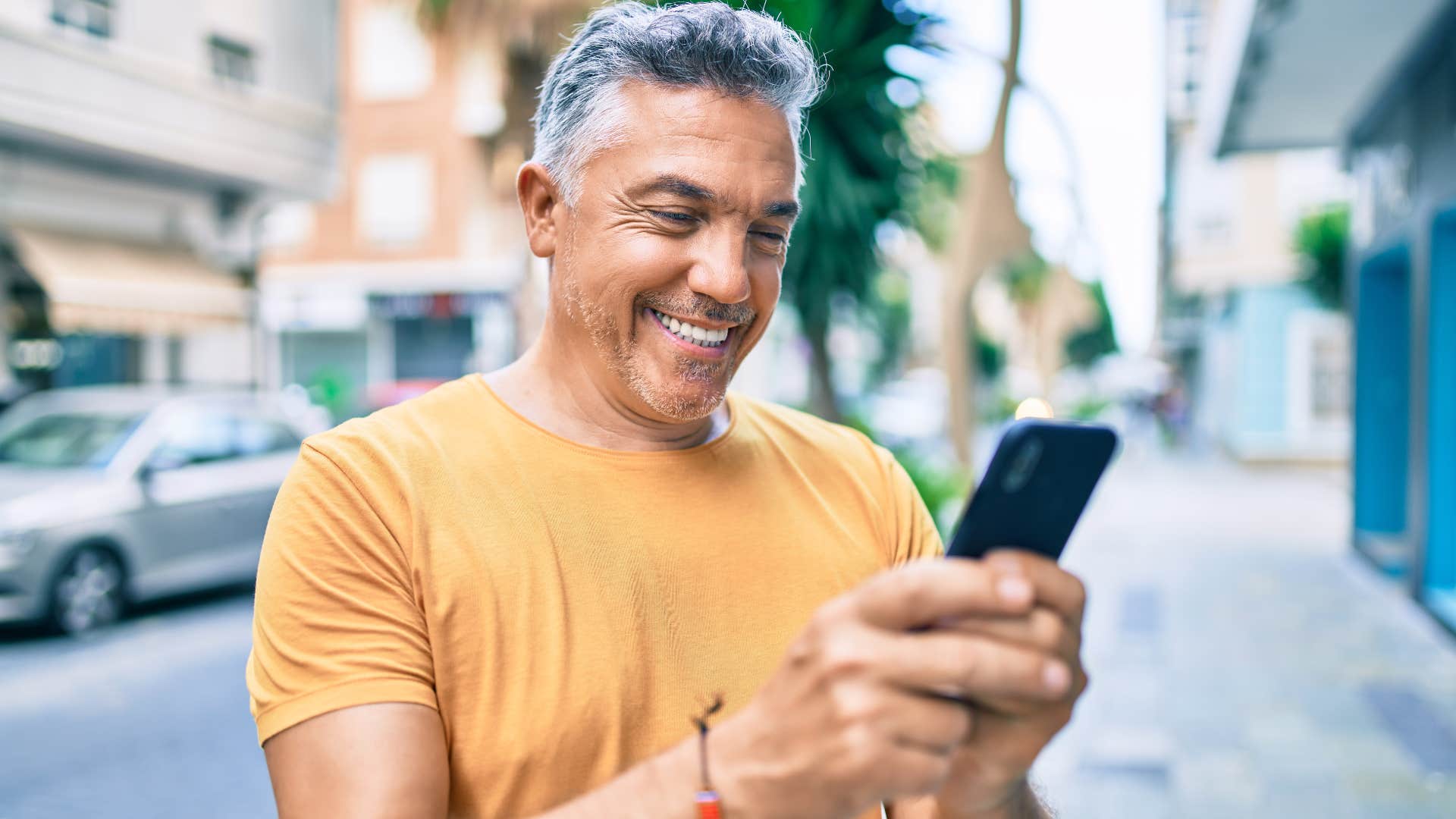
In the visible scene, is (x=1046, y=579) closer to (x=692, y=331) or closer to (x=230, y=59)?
(x=692, y=331)

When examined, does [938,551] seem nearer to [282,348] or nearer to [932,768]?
[932,768]

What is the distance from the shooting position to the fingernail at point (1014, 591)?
0.91m

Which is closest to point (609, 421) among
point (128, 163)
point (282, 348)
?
point (128, 163)

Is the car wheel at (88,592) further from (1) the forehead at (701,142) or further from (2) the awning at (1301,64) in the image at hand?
(2) the awning at (1301,64)

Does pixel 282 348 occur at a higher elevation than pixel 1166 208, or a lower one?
lower

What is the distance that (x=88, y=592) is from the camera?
7191 millimetres

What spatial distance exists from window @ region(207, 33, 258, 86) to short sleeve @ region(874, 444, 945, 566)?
4.37 meters

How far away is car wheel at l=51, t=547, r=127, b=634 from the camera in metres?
7.00

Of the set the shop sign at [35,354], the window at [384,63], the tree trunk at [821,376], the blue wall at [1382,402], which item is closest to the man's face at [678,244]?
the shop sign at [35,354]

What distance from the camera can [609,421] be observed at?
162cm

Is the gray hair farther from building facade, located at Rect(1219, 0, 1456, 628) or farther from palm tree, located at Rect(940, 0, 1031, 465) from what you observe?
building facade, located at Rect(1219, 0, 1456, 628)

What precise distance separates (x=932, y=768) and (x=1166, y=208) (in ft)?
122

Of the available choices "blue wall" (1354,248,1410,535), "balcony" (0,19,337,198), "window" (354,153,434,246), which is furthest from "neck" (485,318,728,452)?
"window" (354,153,434,246)

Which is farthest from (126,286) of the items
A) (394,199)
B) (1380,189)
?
(394,199)
